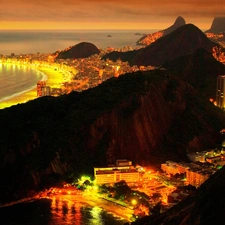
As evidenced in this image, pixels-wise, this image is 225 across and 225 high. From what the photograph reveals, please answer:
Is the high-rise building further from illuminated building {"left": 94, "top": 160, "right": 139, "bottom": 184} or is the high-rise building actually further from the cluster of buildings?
illuminated building {"left": 94, "top": 160, "right": 139, "bottom": 184}

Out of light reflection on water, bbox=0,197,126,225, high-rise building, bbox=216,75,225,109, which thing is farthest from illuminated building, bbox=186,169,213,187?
high-rise building, bbox=216,75,225,109

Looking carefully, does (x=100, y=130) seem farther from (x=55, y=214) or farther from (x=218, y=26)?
(x=218, y=26)

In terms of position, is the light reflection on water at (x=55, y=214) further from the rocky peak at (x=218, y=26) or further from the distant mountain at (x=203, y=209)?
the rocky peak at (x=218, y=26)

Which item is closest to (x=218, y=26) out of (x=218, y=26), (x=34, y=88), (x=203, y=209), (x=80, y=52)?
(x=218, y=26)

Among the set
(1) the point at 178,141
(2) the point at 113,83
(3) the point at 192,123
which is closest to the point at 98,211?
(1) the point at 178,141

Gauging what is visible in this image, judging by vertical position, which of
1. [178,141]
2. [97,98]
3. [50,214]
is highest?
[97,98]

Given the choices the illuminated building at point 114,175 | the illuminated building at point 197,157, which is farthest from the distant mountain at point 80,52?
the illuminated building at point 114,175

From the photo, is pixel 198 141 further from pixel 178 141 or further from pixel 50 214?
pixel 50 214
